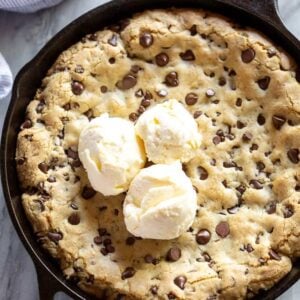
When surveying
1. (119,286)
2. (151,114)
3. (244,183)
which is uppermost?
(151,114)

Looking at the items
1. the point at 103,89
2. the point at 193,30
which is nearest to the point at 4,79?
the point at 103,89

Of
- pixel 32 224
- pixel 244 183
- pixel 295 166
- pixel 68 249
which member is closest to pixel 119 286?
pixel 68 249

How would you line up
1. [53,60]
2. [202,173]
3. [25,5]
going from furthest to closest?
[25,5] < [53,60] < [202,173]

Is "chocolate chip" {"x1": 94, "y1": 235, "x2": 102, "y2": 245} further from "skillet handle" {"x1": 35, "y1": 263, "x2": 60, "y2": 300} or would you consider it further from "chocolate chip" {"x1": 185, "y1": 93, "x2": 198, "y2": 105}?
"chocolate chip" {"x1": 185, "y1": 93, "x2": 198, "y2": 105}

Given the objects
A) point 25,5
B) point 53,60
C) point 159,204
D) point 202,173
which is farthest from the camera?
point 25,5

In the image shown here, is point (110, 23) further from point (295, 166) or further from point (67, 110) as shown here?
point (295, 166)

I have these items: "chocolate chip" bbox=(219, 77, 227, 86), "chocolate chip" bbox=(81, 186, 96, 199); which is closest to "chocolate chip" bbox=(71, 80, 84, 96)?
"chocolate chip" bbox=(81, 186, 96, 199)

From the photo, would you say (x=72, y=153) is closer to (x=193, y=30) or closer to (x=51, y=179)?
(x=51, y=179)
